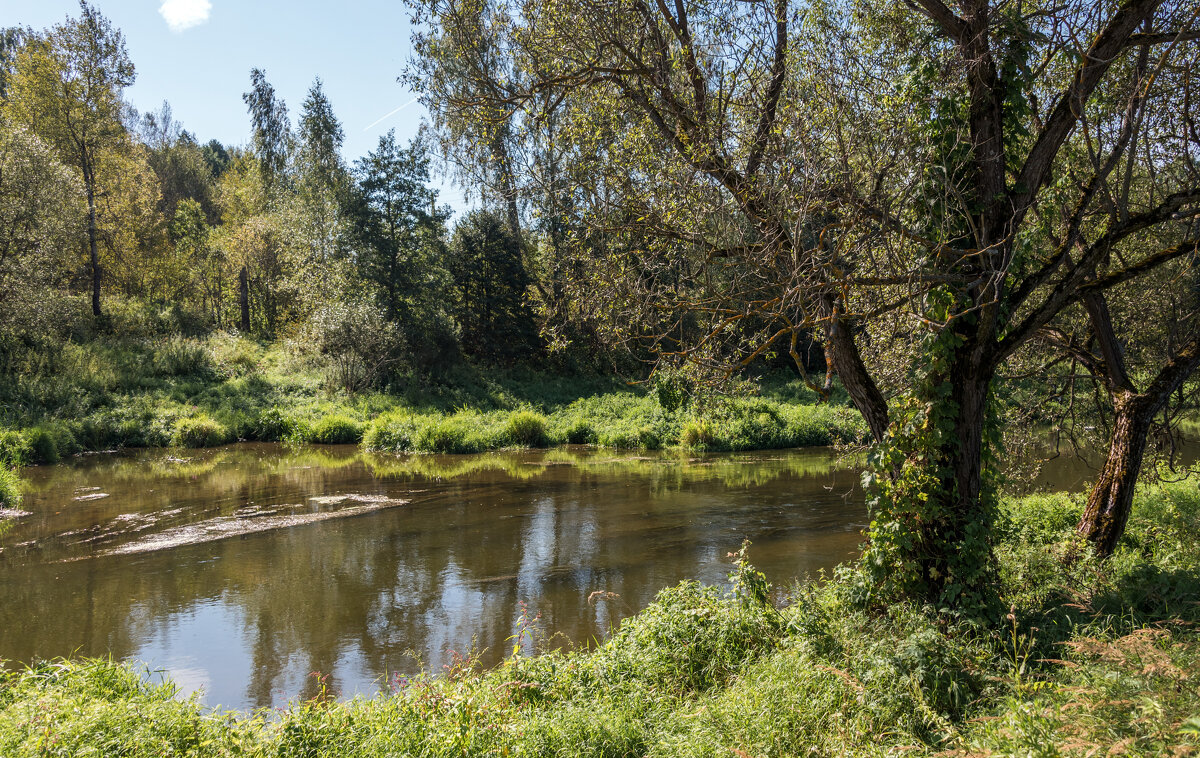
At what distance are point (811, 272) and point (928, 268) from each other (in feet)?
3.87

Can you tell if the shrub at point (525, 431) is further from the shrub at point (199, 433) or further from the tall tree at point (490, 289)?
the tall tree at point (490, 289)

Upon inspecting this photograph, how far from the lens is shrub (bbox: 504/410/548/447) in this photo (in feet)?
81.4

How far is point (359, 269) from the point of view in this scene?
3139cm

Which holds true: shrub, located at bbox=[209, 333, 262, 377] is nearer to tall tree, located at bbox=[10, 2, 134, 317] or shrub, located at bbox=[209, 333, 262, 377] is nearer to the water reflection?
tall tree, located at bbox=[10, 2, 134, 317]

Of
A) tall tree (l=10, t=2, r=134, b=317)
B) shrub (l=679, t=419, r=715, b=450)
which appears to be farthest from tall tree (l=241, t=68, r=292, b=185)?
shrub (l=679, t=419, r=715, b=450)

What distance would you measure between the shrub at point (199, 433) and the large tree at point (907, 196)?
21497mm

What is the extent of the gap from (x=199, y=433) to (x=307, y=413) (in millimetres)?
3714

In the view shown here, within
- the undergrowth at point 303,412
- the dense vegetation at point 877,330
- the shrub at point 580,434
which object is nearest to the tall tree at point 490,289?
the undergrowth at point 303,412

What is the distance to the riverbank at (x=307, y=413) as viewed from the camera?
2291cm

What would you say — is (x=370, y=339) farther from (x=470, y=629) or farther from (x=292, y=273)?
(x=470, y=629)

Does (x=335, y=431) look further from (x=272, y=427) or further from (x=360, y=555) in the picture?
(x=360, y=555)

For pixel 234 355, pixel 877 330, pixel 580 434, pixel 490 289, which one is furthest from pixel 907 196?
pixel 234 355

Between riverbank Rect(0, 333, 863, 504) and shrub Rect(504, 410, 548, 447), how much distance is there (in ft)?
0.12

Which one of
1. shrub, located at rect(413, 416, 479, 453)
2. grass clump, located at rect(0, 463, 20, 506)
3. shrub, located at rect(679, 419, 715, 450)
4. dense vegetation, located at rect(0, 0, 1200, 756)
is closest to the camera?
dense vegetation, located at rect(0, 0, 1200, 756)
